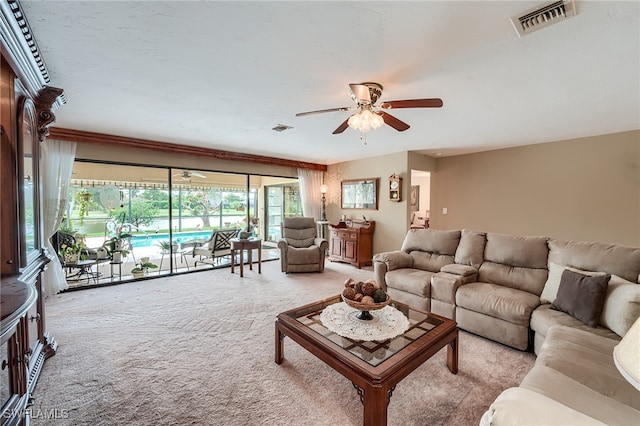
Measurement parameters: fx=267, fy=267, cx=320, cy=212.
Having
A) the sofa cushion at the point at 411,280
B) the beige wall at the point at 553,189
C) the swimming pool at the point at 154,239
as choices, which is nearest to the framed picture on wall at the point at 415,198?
the beige wall at the point at 553,189

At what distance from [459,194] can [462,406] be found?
15.7ft

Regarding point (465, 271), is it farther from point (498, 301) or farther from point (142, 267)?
point (142, 267)

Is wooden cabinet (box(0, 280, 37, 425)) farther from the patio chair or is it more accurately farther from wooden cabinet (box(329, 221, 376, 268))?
wooden cabinet (box(329, 221, 376, 268))

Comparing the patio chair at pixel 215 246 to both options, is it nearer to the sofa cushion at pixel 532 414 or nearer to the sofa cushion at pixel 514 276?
the sofa cushion at pixel 514 276

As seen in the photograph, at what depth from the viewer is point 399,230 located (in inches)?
219

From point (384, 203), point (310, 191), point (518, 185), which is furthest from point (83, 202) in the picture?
point (518, 185)

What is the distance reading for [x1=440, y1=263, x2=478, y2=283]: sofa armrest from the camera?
3.01m

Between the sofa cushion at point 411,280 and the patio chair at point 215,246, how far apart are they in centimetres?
357

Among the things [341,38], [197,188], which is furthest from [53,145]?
[341,38]

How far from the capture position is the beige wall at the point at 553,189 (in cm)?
397

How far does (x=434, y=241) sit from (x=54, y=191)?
5517mm

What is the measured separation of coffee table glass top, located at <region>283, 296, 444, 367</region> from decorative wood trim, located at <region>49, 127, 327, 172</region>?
4.07 m

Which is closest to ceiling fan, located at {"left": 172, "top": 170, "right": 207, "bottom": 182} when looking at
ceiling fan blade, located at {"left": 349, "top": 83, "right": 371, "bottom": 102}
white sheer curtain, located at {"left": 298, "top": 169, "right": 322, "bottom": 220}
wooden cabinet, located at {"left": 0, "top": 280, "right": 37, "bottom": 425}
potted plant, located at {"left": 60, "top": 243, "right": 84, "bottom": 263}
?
potted plant, located at {"left": 60, "top": 243, "right": 84, "bottom": 263}

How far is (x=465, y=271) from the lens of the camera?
3.05 metres
